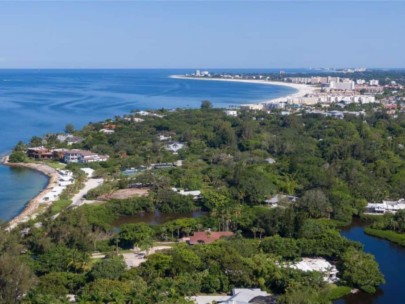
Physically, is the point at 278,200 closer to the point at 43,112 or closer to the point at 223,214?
the point at 223,214

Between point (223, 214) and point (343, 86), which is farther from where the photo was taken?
point (343, 86)

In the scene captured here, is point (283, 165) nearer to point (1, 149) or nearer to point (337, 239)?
point (337, 239)

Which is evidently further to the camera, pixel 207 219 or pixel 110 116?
pixel 110 116

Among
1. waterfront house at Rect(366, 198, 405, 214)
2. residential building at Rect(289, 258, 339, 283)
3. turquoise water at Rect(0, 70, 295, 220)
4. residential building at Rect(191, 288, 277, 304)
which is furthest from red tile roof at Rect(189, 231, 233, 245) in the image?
turquoise water at Rect(0, 70, 295, 220)

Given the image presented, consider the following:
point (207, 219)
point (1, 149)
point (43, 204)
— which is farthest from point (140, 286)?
point (1, 149)

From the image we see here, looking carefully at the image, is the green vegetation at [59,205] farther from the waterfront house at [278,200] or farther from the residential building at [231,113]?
the residential building at [231,113]

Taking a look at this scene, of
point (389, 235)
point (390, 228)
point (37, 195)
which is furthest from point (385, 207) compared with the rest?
point (37, 195)

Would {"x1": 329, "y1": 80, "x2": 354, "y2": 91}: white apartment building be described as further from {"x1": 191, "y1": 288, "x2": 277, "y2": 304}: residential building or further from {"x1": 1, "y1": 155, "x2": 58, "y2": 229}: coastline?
{"x1": 191, "y1": 288, "x2": 277, "y2": 304}: residential building
